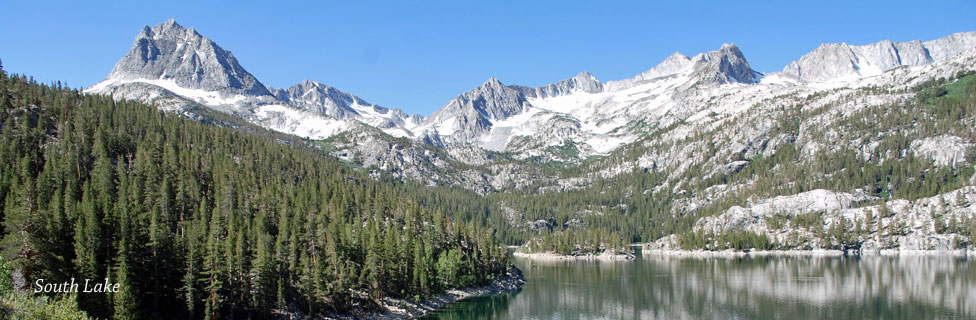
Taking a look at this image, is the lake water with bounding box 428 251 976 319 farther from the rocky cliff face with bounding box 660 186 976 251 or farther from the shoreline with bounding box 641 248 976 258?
the rocky cliff face with bounding box 660 186 976 251

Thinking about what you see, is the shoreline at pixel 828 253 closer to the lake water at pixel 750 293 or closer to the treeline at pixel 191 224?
the lake water at pixel 750 293

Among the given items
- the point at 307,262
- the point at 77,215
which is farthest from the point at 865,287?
the point at 77,215

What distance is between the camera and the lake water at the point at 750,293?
86.1 metres

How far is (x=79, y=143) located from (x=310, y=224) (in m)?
61.2

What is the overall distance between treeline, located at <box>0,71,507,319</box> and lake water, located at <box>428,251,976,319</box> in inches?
565

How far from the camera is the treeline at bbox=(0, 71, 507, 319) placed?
62.6 metres

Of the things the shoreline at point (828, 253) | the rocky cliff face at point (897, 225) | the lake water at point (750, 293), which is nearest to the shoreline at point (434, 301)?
the lake water at point (750, 293)

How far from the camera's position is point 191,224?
280ft

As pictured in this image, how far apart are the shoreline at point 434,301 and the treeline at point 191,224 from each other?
1.81m

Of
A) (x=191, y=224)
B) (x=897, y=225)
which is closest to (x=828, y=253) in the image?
(x=897, y=225)

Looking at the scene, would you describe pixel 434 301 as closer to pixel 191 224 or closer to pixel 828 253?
pixel 191 224

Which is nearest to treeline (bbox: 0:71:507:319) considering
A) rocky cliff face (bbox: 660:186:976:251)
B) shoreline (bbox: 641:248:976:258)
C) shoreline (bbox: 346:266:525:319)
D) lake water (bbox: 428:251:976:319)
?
shoreline (bbox: 346:266:525:319)

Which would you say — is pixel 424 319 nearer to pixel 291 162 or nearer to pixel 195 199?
pixel 195 199

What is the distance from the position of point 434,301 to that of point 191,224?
40.0 m
